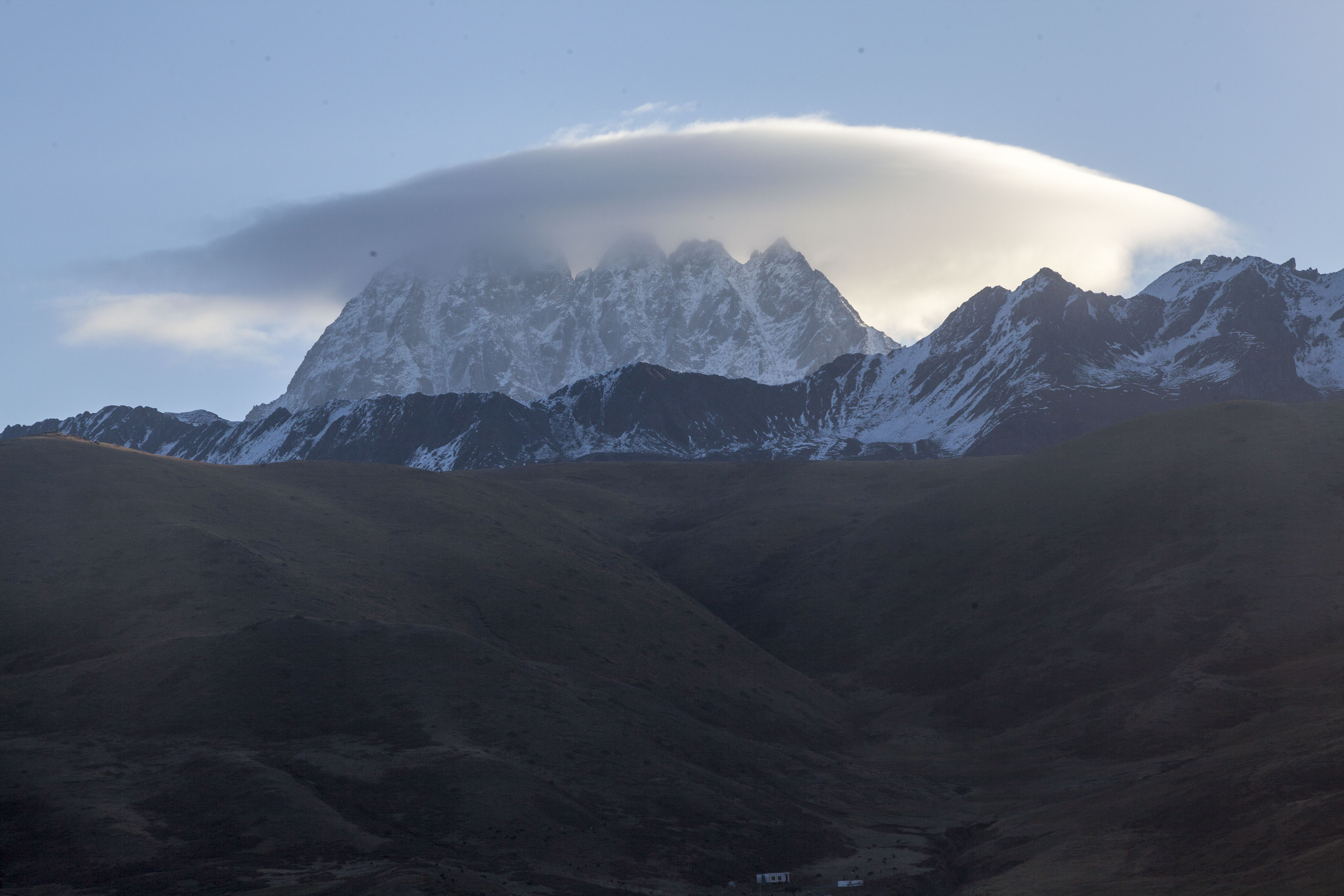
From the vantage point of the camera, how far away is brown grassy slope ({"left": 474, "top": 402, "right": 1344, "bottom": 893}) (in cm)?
5441

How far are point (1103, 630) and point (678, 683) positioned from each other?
32.7 m

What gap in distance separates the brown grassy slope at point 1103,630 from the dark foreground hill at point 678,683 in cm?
36

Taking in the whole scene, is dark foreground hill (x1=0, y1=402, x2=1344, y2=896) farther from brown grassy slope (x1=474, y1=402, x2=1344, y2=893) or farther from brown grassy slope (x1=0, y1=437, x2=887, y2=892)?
brown grassy slope (x1=474, y1=402, x2=1344, y2=893)

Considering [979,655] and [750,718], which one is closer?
[750,718]

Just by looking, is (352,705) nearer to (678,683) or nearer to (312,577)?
(312,577)

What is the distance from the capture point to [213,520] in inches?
3851

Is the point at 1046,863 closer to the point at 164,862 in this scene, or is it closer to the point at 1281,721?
the point at 1281,721

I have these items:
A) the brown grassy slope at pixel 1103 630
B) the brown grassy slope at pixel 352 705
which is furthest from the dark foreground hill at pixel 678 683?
the brown grassy slope at pixel 1103 630

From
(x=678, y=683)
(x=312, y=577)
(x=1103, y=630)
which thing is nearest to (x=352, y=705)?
(x=312, y=577)

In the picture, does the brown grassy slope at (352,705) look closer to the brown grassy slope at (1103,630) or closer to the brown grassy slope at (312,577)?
the brown grassy slope at (312,577)

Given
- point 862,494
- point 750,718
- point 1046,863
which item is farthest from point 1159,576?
point 862,494

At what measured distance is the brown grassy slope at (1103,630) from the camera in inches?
2142

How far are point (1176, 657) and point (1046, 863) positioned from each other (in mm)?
38073

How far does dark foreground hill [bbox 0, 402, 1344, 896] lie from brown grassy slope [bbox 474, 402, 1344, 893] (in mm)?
356
